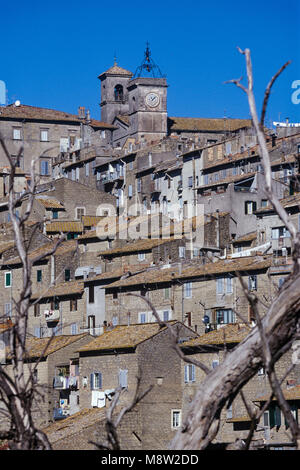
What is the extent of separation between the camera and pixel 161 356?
47.6m

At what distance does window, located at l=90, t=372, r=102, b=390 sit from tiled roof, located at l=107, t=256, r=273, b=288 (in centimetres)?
670

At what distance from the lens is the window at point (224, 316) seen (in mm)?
52000

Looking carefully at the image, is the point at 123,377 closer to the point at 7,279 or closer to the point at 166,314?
the point at 166,314

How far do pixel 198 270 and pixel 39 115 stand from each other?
5122 centimetres

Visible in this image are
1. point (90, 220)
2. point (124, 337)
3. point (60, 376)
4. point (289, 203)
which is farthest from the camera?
point (90, 220)

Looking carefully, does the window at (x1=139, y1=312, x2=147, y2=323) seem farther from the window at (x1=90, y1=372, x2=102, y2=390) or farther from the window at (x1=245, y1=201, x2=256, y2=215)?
the window at (x1=245, y1=201, x2=256, y2=215)

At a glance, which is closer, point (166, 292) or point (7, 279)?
point (166, 292)

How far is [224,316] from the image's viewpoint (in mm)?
52312

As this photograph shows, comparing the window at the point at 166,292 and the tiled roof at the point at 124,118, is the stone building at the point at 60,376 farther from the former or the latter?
the tiled roof at the point at 124,118

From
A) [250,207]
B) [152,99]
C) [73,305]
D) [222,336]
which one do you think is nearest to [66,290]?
[73,305]

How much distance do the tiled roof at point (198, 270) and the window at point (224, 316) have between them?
69.6 inches

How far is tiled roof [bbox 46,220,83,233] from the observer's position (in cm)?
7562
